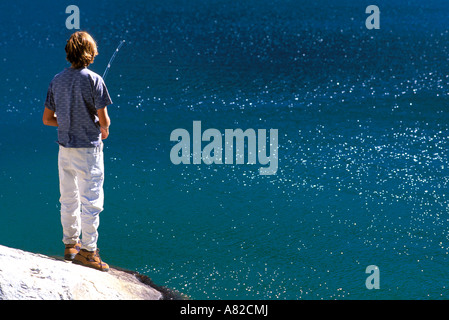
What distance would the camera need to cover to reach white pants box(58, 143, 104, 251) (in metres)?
3.14

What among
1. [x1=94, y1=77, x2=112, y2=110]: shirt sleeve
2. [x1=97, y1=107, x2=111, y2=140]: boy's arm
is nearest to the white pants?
[x1=97, y1=107, x2=111, y2=140]: boy's arm

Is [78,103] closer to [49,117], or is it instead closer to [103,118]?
[103,118]

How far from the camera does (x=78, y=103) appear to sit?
307 cm

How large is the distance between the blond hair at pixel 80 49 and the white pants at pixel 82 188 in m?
0.50

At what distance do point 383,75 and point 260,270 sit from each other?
624cm

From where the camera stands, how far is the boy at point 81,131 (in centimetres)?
303

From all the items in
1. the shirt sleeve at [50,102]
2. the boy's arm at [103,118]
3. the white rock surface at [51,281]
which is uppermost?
the shirt sleeve at [50,102]

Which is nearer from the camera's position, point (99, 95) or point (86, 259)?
point (99, 95)

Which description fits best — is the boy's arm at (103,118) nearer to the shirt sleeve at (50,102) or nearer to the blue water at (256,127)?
the shirt sleeve at (50,102)

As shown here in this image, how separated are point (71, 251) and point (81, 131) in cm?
81

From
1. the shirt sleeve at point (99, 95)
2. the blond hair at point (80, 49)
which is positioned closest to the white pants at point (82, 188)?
the shirt sleeve at point (99, 95)

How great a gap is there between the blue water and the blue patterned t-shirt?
4.24 ft

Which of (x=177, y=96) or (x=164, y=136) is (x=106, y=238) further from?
(x=177, y=96)

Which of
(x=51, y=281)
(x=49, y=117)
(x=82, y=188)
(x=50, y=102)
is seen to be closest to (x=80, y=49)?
(x=50, y=102)
